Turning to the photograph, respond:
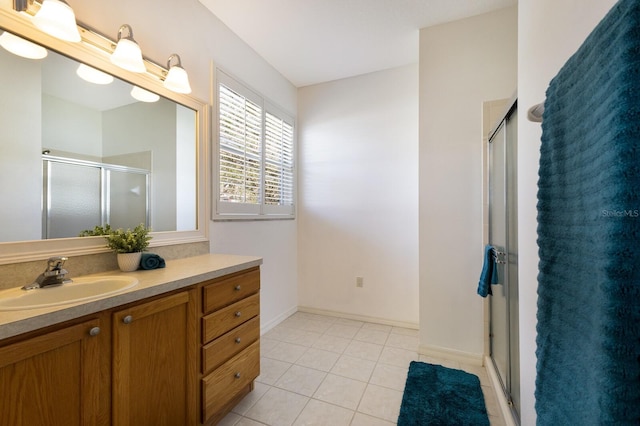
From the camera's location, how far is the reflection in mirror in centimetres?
111

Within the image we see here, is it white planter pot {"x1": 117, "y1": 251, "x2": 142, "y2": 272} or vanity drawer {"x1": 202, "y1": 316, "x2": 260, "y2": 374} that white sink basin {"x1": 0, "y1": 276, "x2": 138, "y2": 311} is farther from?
vanity drawer {"x1": 202, "y1": 316, "x2": 260, "y2": 374}

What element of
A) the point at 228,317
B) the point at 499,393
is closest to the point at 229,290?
the point at 228,317

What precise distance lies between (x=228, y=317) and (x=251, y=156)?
4.85 ft

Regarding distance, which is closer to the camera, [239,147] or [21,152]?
[21,152]

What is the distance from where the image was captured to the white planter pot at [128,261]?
1356mm

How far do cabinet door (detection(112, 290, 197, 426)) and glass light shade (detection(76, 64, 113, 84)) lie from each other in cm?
117

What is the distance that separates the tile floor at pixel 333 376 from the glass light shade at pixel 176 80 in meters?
1.98

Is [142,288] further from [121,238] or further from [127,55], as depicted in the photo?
[127,55]

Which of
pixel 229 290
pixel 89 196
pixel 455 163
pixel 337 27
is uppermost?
pixel 337 27

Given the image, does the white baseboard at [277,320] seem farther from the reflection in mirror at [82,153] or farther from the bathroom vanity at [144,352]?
the reflection in mirror at [82,153]

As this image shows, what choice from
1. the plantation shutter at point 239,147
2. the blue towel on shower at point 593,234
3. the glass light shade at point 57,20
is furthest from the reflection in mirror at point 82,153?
the blue towel on shower at point 593,234

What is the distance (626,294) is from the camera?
1.23 feet

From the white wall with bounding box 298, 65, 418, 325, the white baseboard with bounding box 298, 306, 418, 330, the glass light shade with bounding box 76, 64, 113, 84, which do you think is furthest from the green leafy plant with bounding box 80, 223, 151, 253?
the white baseboard with bounding box 298, 306, 418, 330

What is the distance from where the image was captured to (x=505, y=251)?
1.55 meters
